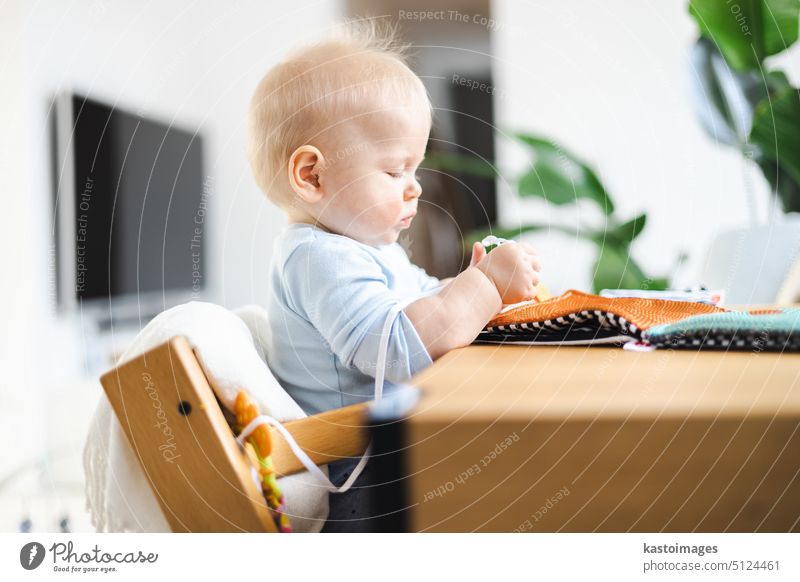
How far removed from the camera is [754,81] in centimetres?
108

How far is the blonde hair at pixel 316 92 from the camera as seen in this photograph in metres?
0.46

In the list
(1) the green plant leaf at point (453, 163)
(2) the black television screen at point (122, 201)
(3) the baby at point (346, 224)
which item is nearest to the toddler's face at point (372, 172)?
(3) the baby at point (346, 224)

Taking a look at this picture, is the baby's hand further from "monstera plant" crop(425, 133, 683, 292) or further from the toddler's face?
"monstera plant" crop(425, 133, 683, 292)

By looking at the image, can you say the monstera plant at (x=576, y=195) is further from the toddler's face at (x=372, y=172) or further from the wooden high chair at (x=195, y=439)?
the wooden high chair at (x=195, y=439)

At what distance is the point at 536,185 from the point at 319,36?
0.62m

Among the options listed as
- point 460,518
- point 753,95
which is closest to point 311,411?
point 460,518

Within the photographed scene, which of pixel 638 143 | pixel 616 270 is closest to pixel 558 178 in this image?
pixel 616 270

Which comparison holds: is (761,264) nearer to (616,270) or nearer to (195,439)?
(616,270)

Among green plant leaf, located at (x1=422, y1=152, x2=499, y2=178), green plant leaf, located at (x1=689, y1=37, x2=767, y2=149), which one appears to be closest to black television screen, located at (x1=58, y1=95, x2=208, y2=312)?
green plant leaf, located at (x1=422, y1=152, x2=499, y2=178)

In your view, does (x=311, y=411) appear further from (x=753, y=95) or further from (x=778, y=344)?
(x=753, y=95)

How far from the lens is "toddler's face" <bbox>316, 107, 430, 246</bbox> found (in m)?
0.47

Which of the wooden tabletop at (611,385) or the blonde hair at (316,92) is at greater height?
the blonde hair at (316,92)

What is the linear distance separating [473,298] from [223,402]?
163 mm
